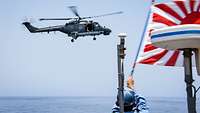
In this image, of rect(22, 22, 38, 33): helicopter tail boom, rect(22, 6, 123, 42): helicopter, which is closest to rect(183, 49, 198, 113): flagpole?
rect(22, 6, 123, 42): helicopter

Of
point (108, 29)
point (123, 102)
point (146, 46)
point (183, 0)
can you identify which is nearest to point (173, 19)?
point (183, 0)

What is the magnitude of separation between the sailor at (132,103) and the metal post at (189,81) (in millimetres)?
963

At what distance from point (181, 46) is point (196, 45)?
0.33 feet

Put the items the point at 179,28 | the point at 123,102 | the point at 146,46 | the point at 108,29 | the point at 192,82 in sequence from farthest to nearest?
the point at 108,29 → the point at 123,102 → the point at 146,46 → the point at 192,82 → the point at 179,28

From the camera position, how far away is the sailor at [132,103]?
4188 mm

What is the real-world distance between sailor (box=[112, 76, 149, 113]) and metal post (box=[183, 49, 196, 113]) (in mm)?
963

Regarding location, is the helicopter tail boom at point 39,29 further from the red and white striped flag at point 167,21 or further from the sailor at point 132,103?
the red and white striped flag at point 167,21

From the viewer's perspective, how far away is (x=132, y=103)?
4.40m

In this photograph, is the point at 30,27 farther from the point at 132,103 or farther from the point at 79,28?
the point at 132,103

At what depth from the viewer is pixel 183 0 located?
2.98 meters

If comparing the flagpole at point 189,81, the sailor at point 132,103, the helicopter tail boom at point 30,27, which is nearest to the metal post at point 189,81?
the flagpole at point 189,81

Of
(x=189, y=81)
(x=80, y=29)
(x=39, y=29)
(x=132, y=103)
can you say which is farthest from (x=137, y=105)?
(x=39, y=29)

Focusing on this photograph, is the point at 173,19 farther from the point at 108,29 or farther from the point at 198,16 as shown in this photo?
the point at 108,29

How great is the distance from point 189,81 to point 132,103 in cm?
139
